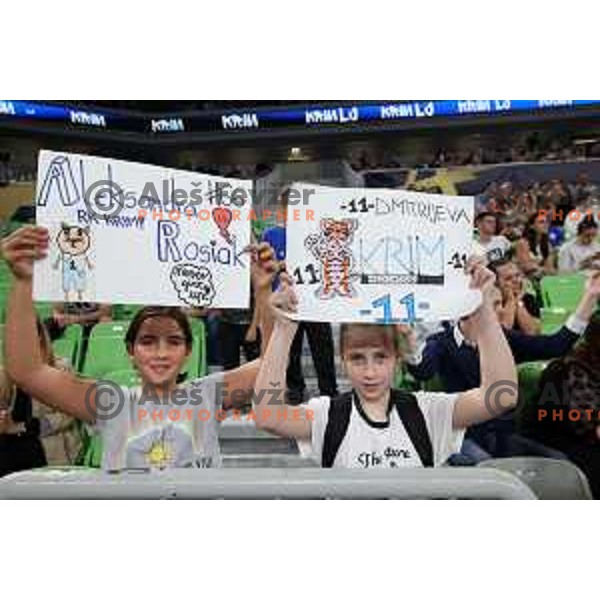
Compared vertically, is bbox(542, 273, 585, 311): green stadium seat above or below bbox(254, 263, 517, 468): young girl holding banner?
above

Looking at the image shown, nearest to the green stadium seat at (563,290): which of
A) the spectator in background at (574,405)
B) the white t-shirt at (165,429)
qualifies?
the spectator in background at (574,405)

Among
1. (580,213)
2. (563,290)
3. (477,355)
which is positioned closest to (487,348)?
(477,355)

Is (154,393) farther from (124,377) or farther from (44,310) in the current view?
(44,310)

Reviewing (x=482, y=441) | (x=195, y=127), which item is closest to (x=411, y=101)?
(x=195, y=127)

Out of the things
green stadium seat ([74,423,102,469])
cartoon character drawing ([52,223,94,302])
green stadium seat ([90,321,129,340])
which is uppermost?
cartoon character drawing ([52,223,94,302])

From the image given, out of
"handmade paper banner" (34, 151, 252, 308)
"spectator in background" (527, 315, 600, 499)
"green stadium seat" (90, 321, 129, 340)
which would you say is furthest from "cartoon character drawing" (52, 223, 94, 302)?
"spectator in background" (527, 315, 600, 499)

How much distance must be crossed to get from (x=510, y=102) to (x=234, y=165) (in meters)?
1.05

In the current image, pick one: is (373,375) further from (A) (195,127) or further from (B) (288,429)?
(A) (195,127)

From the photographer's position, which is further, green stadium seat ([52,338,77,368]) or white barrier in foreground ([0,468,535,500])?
green stadium seat ([52,338,77,368])

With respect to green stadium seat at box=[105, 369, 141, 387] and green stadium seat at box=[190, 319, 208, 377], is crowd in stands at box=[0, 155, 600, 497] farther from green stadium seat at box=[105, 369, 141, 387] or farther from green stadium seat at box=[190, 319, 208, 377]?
green stadium seat at box=[105, 369, 141, 387]

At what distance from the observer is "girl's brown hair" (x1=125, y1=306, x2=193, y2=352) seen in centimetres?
365

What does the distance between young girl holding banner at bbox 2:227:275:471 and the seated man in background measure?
24.2 inches

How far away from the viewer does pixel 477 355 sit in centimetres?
367

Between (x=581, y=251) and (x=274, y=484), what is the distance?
1.42 meters
